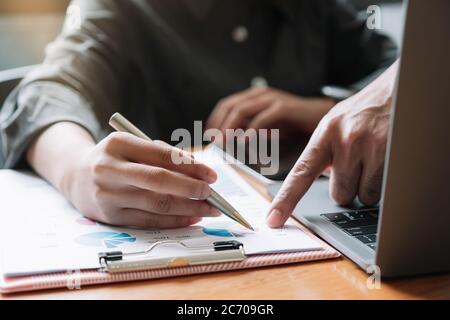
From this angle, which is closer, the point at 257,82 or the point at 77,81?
the point at 77,81

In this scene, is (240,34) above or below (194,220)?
above

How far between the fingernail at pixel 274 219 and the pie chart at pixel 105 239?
13cm

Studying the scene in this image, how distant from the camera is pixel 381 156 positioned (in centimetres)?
52

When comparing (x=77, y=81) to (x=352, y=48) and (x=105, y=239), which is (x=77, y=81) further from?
(x=352, y=48)

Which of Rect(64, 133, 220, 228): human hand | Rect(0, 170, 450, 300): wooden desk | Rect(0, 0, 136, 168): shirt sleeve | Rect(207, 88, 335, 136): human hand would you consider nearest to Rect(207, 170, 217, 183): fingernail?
Rect(64, 133, 220, 228): human hand

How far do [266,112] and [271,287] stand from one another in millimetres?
544

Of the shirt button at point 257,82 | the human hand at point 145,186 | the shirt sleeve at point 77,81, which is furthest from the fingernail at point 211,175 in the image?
the shirt button at point 257,82

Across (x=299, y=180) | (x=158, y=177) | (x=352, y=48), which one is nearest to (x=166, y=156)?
(x=158, y=177)

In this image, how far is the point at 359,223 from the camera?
0.51m

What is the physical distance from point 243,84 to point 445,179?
0.75 metres

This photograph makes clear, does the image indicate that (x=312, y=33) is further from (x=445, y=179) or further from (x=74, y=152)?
(x=445, y=179)

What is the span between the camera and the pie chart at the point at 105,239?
465 mm

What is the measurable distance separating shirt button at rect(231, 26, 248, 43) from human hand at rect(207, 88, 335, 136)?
201mm

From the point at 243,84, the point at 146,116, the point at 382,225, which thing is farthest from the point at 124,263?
the point at 243,84
